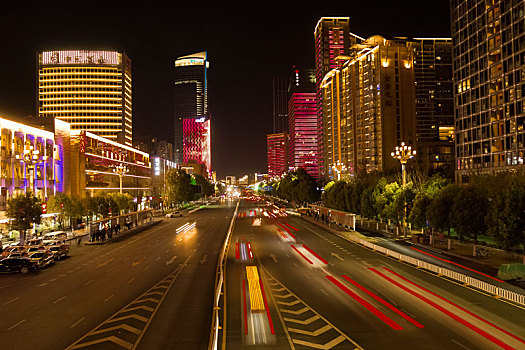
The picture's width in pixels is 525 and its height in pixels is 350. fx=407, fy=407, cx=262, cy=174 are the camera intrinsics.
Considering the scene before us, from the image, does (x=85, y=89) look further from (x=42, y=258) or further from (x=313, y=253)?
(x=313, y=253)

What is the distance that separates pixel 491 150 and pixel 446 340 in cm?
8557

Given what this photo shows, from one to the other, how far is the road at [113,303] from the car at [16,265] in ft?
4.63

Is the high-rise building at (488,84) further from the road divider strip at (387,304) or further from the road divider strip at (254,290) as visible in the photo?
the road divider strip at (254,290)

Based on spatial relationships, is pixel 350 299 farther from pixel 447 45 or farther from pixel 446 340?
pixel 447 45

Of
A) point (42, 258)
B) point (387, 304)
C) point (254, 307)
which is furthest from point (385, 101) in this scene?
point (254, 307)

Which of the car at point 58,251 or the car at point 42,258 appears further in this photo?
the car at point 58,251

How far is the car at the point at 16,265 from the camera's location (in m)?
34.4

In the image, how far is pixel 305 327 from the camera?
19062mm

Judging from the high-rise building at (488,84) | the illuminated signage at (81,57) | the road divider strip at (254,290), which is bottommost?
the road divider strip at (254,290)

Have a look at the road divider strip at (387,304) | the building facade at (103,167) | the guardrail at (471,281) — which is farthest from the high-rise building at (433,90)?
the road divider strip at (387,304)

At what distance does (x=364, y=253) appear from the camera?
4162 centimetres

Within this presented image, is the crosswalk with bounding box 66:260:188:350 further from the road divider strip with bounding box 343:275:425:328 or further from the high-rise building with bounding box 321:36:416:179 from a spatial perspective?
the high-rise building with bounding box 321:36:416:179

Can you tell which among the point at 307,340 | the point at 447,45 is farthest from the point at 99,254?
the point at 447,45

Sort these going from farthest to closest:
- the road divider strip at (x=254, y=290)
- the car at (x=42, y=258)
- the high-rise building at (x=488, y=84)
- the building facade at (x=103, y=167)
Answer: the building facade at (x=103, y=167) → the high-rise building at (x=488, y=84) → the car at (x=42, y=258) → the road divider strip at (x=254, y=290)
